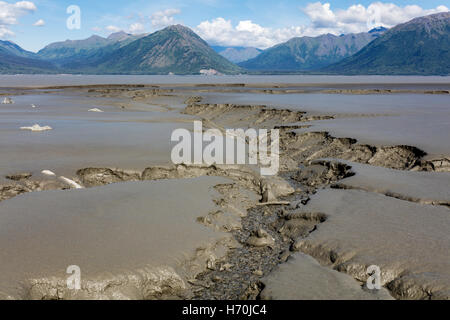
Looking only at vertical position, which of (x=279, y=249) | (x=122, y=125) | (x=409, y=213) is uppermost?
(x=122, y=125)

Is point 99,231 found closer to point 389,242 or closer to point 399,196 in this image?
point 389,242

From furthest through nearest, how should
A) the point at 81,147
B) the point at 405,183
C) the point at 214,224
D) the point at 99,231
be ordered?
the point at 81,147 < the point at 405,183 < the point at 214,224 < the point at 99,231

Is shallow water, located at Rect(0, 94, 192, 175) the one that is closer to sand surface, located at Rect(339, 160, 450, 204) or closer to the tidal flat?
the tidal flat

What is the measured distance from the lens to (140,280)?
5.28 meters

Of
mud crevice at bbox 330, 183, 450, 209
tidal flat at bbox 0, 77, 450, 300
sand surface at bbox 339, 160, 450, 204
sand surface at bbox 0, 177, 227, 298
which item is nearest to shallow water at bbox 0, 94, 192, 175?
tidal flat at bbox 0, 77, 450, 300

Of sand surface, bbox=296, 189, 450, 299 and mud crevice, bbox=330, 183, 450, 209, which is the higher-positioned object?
mud crevice, bbox=330, 183, 450, 209

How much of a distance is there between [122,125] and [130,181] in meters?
9.84

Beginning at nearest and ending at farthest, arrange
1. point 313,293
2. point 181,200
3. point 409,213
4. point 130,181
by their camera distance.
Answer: point 313,293, point 409,213, point 181,200, point 130,181

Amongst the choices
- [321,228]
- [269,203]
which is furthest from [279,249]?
[269,203]

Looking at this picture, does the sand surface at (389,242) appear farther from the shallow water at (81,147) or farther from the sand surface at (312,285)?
the shallow water at (81,147)

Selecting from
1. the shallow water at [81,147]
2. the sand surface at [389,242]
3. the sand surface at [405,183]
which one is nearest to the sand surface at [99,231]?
the shallow water at [81,147]

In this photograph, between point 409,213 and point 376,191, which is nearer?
point 409,213

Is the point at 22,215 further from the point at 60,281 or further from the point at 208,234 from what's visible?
the point at 208,234

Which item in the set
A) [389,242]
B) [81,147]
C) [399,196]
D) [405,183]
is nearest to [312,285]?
[389,242]
